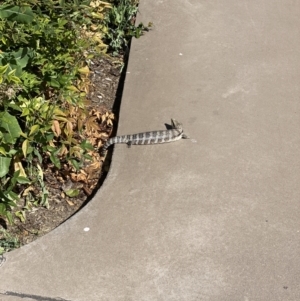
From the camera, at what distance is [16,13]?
436 centimetres

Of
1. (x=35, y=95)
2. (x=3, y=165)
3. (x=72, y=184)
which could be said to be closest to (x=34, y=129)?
(x=3, y=165)

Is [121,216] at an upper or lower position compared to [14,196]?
lower

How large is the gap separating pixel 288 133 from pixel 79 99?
1.95m

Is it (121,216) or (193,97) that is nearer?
(121,216)

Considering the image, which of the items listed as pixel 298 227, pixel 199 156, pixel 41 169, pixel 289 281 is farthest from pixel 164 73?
pixel 289 281

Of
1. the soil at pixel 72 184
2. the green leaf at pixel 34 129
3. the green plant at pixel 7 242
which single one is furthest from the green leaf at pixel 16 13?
the green plant at pixel 7 242

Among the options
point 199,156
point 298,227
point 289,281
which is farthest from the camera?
point 199,156

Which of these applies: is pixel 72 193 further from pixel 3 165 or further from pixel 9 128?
pixel 9 128

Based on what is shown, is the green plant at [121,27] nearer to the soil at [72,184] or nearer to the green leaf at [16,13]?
the soil at [72,184]

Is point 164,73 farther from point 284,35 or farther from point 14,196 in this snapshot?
point 14,196

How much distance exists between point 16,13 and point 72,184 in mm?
1485

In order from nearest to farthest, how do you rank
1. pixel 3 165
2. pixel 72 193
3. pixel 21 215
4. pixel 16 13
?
pixel 3 165 < pixel 16 13 < pixel 21 215 < pixel 72 193

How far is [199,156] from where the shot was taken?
196 inches

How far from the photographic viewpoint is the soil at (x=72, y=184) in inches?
177
